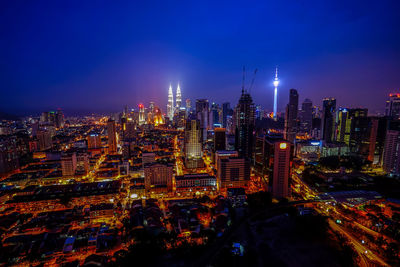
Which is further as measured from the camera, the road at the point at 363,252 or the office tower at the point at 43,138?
the office tower at the point at 43,138

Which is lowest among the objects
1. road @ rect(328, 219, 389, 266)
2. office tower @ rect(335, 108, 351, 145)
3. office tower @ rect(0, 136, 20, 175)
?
road @ rect(328, 219, 389, 266)

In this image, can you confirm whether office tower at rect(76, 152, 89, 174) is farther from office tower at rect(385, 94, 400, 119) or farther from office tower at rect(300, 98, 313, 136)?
office tower at rect(300, 98, 313, 136)

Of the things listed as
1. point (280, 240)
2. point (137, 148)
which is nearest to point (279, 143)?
point (280, 240)

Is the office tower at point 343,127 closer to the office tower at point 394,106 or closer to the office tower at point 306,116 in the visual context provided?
the office tower at point 394,106

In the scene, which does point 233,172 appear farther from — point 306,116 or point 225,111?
point 225,111

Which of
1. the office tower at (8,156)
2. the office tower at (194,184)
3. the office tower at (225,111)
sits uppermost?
the office tower at (225,111)

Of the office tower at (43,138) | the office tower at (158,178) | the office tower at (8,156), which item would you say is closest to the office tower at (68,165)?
the office tower at (8,156)

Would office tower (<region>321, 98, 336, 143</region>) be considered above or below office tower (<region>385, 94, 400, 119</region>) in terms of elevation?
below

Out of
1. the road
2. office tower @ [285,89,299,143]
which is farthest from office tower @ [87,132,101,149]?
office tower @ [285,89,299,143]

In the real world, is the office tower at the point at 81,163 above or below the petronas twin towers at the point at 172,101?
below
